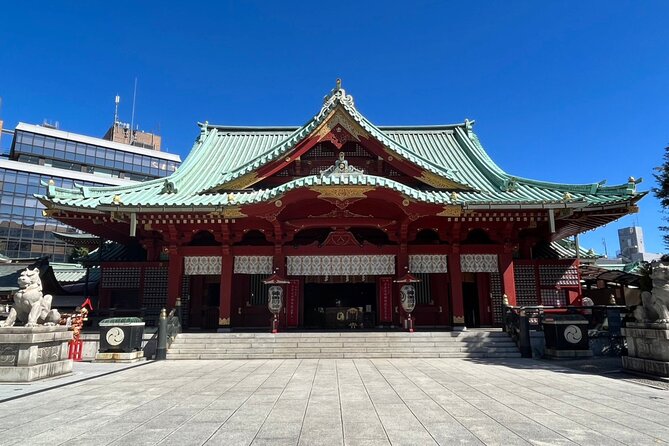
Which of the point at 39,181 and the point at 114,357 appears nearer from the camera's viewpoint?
the point at 114,357

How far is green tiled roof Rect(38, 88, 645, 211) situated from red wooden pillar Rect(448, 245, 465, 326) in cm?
247

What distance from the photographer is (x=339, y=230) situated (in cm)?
1731

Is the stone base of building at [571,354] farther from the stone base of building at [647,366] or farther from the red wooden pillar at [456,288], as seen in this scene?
the red wooden pillar at [456,288]

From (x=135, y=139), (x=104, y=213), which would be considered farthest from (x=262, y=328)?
(x=135, y=139)

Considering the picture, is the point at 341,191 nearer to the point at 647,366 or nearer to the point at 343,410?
the point at 343,410

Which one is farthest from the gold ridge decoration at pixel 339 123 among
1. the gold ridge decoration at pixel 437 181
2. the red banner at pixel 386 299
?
the red banner at pixel 386 299

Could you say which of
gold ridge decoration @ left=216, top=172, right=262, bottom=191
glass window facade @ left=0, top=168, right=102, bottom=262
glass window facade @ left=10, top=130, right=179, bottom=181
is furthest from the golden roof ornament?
glass window facade @ left=10, top=130, right=179, bottom=181

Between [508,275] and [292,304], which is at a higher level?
[508,275]

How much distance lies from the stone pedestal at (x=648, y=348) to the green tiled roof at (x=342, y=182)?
5799mm

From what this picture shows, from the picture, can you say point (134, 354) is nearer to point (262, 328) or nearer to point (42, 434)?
point (262, 328)

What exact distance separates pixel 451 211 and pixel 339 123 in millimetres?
6450

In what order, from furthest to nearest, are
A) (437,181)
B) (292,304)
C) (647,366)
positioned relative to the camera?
(437,181), (292,304), (647,366)

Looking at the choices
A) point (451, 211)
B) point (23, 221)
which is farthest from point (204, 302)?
point (23, 221)

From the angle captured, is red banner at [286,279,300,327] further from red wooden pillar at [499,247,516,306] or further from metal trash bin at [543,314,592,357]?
metal trash bin at [543,314,592,357]
